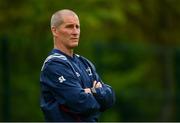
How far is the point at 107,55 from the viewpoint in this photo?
1354 centimetres

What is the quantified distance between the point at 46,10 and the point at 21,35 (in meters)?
0.96

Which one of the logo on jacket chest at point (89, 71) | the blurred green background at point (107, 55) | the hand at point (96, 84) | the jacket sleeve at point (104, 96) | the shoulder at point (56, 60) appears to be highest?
the shoulder at point (56, 60)

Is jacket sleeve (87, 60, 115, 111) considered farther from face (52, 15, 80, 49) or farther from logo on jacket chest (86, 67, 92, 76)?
face (52, 15, 80, 49)

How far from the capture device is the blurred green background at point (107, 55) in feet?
41.7

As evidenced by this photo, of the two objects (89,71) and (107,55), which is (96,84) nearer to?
(89,71)

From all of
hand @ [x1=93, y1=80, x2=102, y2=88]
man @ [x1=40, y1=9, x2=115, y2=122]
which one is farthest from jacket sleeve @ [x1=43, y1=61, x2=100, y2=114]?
hand @ [x1=93, y1=80, x2=102, y2=88]

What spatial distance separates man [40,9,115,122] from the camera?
5.50 meters

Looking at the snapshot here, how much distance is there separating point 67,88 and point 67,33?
44cm

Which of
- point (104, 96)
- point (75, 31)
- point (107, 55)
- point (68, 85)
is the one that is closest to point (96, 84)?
point (104, 96)

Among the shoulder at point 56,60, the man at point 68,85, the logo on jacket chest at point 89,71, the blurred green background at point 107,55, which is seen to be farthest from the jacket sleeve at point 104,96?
the blurred green background at point 107,55

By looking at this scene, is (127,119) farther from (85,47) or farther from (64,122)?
(64,122)

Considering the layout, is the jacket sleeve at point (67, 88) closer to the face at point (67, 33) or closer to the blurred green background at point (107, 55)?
the face at point (67, 33)

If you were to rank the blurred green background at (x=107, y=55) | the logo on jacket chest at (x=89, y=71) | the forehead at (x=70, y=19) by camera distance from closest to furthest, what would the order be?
the forehead at (x=70, y=19), the logo on jacket chest at (x=89, y=71), the blurred green background at (x=107, y=55)

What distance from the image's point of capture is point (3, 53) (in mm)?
12562
